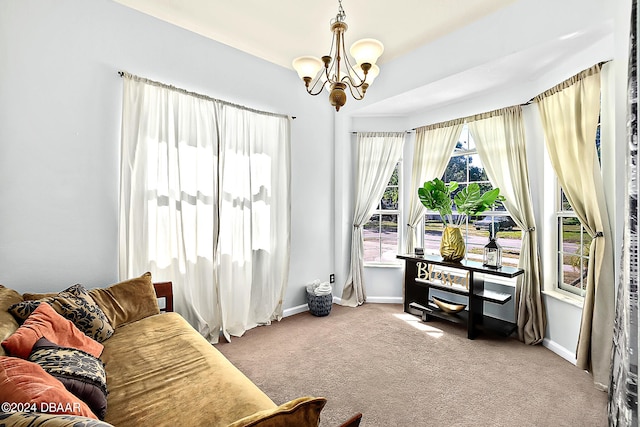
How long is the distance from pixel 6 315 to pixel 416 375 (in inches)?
106

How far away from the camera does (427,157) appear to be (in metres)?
3.99

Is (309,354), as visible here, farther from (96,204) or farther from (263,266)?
(96,204)

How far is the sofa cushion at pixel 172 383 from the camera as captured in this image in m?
1.26

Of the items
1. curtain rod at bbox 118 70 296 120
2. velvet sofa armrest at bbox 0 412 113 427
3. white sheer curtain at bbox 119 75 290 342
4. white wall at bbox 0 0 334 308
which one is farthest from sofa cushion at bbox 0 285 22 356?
curtain rod at bbox 118 70 296 120

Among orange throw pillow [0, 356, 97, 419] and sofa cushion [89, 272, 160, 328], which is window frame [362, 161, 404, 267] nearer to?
sofa cushion [89, 272, 160, 328]

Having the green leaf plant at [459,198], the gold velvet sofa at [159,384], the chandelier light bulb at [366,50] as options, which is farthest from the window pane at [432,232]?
the gold velvet sofa at [159,384]

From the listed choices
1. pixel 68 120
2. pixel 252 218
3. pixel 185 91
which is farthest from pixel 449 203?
pixel 68 120

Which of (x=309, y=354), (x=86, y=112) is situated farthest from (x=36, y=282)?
(x=309, y=354)

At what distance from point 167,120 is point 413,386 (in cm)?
305

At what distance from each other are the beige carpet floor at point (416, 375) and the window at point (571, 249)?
0.69m

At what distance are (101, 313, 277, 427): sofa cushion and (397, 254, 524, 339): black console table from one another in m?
2.49

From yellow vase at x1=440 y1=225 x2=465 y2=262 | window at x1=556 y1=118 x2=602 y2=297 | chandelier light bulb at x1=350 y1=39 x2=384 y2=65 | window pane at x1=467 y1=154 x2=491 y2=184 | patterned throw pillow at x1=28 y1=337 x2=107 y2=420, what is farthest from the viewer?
window pane at x1=467 y1=154 x2=491 y2=184

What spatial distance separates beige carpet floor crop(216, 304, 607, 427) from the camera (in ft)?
6.43

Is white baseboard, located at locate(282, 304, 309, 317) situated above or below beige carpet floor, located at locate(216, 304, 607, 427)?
above
